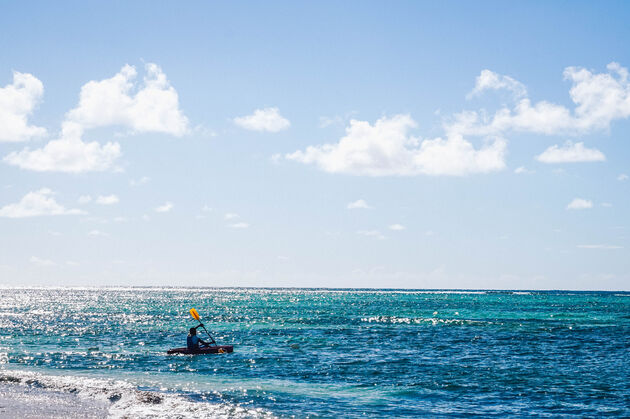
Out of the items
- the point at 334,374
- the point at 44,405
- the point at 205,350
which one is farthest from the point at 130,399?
the point at 205,350

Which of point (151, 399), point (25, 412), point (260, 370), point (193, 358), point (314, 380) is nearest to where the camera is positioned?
point (25, 412)

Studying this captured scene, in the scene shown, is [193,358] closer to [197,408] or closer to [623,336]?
[197,408]

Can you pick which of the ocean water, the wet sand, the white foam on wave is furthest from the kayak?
the wet sand

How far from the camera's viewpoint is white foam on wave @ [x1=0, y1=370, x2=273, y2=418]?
66.2 ft

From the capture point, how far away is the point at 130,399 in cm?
2219

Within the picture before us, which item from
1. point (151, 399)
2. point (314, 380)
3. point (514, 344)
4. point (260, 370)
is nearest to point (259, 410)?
point (151, 399)

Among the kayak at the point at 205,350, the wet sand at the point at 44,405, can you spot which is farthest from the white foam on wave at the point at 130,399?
the kayak at the point at 205,350

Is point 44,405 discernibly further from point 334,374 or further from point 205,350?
point 205,350

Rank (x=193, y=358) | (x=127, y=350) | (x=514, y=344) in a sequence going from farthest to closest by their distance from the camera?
(x=514, y=344) < (x=127, y=350) < (x=193, y=358)

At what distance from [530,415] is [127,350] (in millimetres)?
27594

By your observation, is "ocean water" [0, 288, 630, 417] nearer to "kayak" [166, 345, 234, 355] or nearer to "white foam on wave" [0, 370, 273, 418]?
"white foam on wave" [0, 370, 273, 418]

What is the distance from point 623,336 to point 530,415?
108ft

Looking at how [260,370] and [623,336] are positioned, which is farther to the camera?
[623,336]

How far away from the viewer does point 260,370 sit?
101 feet
